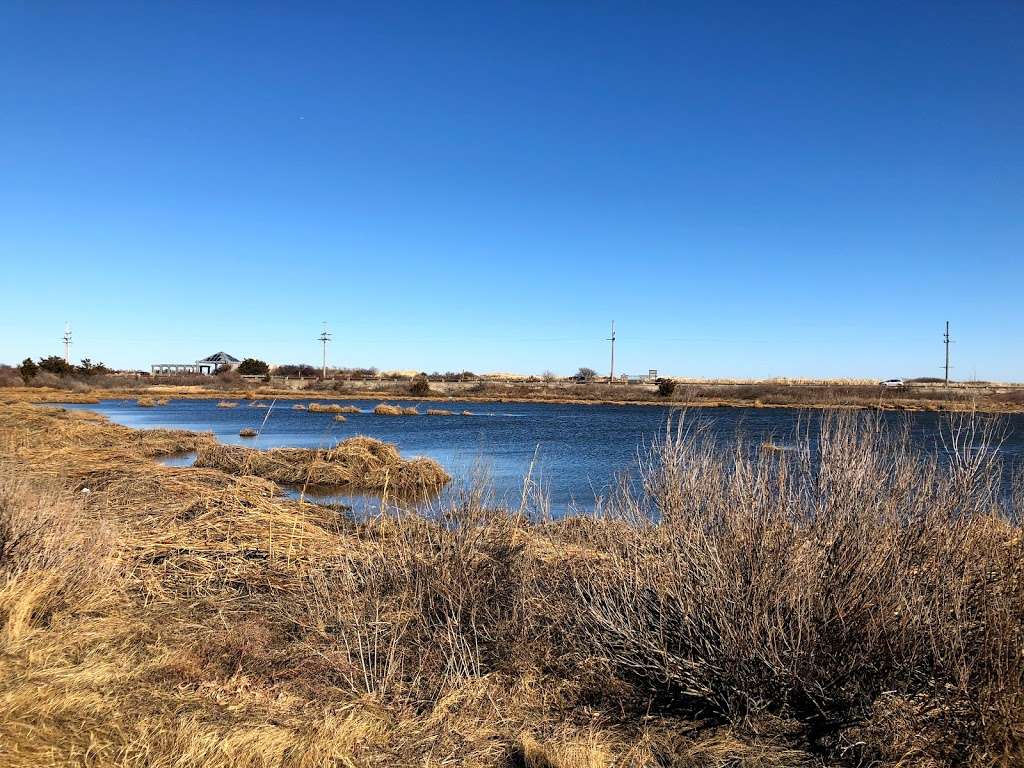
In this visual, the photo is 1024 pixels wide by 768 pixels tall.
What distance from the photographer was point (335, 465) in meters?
19.0

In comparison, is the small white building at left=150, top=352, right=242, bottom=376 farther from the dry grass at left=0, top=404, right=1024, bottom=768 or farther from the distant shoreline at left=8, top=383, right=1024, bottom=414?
the dry grass at left=0, top=404, right=1024, bottom=768

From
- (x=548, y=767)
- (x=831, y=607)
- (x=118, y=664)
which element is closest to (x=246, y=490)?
(x=118, y=664)

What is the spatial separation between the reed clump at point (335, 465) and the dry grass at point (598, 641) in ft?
38.0

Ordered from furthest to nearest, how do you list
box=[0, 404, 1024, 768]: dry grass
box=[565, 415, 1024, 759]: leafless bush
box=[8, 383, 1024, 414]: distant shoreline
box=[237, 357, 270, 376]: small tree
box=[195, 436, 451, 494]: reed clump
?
box=[237, 357, 270, 376]: small tree < box=[8, 383, 1024, 414]: distant shoreline < box=[195, 436, 451, 494]: reed clump < box=[0, 404, 1024, 768]: dry grass < box=[565, 415, 1024, 759]: leafless bush

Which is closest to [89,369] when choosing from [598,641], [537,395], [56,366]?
[56,366]

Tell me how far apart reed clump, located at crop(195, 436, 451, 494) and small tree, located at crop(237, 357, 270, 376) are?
94790 mm

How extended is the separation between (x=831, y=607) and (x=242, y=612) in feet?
15.7

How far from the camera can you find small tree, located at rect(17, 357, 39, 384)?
74375mm

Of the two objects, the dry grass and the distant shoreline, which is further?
the distant shoreline

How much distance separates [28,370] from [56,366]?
7.90 metres

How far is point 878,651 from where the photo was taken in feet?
12.6

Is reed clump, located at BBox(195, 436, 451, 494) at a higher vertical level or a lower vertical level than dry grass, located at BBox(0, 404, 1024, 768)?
lower

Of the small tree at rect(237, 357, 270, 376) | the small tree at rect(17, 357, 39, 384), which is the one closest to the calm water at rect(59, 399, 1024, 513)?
the small tree at rect(17, 357, 39, 384)

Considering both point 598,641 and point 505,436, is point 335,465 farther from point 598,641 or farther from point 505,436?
point 505,436
